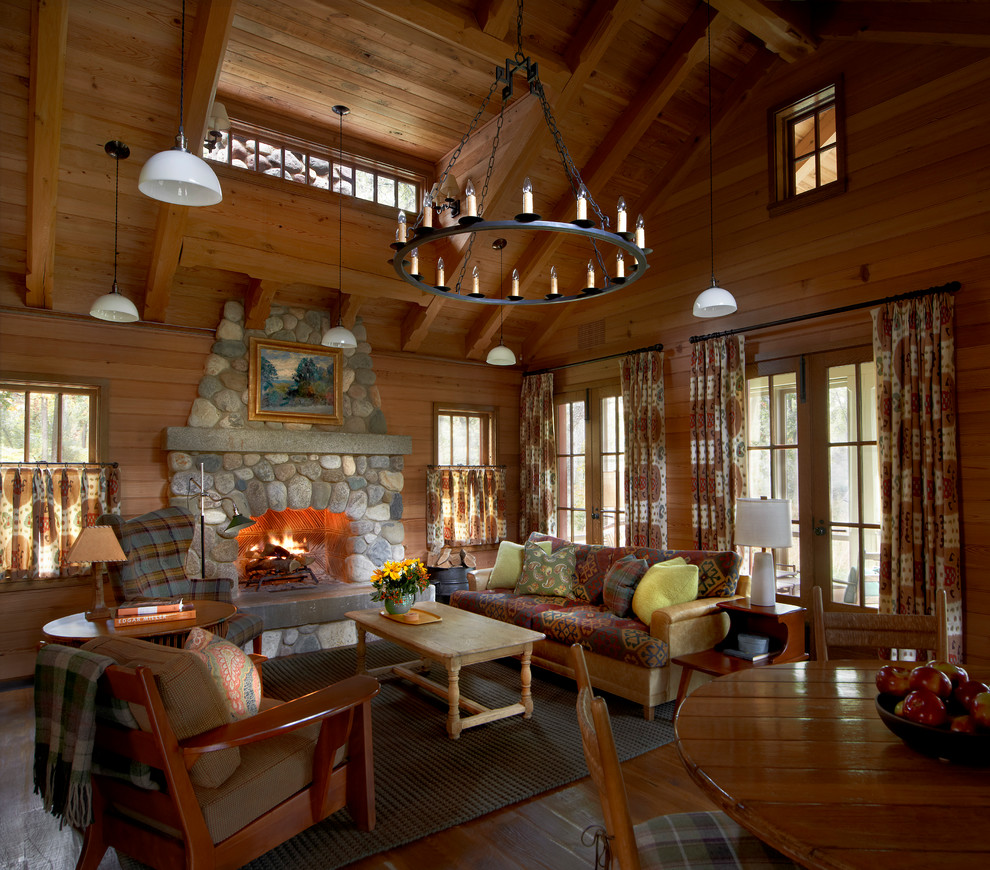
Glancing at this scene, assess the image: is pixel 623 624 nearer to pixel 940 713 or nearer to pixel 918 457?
pixel 918 457

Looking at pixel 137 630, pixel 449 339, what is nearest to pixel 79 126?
pixel 137 630

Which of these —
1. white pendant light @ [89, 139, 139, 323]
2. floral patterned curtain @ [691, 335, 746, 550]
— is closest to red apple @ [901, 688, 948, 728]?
floral patterned curtain @ [691, 335, 746, 550]

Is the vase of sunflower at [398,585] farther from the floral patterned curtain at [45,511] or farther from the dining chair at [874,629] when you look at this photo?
the dining chair at [874,629]

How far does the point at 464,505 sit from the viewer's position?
7031mm

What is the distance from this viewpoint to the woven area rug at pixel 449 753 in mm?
2604

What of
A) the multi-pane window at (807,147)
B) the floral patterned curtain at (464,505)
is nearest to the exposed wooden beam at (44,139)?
the floral patterned curtain at (464,505)

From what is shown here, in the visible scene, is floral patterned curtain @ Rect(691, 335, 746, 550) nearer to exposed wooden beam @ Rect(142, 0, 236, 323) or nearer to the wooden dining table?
the wooden dining table

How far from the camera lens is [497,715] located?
364 centimetres

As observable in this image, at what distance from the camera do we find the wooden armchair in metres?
1.90

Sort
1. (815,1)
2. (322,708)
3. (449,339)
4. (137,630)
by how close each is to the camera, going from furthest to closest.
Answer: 1. (449,339)
2. (815,1)
3. (137,630)
4. (322,708)

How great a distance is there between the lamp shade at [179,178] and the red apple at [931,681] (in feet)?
9.15

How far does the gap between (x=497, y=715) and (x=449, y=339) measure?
4336 mm

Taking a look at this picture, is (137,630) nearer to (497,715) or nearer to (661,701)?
(497,715)

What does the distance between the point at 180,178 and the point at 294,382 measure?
3479 mm
